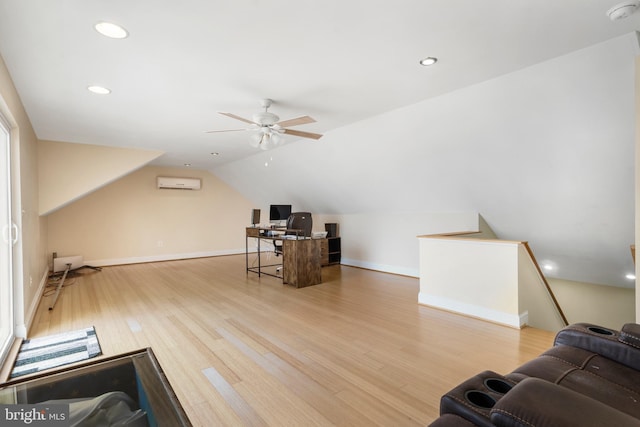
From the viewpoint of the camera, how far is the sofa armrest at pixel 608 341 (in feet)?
4.48

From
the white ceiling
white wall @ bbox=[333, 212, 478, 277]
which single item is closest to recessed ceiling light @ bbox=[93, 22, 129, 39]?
the white ceiling

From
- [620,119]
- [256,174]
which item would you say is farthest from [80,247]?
[620,119]

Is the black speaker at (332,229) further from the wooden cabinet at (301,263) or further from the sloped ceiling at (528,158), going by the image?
the wooden cabinet at (301,263)

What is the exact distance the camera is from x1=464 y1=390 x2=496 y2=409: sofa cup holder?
0.94 m

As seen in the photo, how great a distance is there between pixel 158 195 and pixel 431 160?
648 cm

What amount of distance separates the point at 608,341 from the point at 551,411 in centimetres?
105

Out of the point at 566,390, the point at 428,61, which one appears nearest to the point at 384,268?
the point at 428,61

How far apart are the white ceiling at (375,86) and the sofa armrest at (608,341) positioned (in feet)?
6.28

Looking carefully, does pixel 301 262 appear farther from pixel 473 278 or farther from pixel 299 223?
pixel 473 278

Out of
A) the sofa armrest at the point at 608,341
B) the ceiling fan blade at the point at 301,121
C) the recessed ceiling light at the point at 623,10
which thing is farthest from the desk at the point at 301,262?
the recessed ceiling light at the point at 623,10

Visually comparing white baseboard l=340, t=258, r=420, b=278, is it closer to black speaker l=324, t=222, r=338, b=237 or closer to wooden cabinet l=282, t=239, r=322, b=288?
Answer: black speaker l=324, t=222, r=338, b=237

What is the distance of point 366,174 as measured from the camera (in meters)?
5.24

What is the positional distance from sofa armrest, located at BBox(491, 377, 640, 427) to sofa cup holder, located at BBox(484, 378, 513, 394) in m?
0.21

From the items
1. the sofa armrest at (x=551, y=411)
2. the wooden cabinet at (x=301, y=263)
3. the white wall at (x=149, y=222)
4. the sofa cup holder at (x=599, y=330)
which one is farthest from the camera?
the white wall at (x=149, y=222)
